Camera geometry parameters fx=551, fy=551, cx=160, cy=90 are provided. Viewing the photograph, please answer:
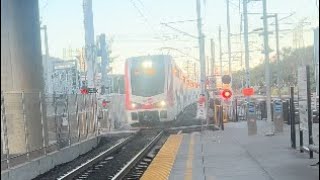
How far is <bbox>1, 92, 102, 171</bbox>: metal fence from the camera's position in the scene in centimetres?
1276

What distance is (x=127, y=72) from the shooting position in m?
28.6

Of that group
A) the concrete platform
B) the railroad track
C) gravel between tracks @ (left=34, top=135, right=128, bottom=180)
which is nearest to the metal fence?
the concrete platform

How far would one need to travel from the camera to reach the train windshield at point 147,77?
92.8 feet

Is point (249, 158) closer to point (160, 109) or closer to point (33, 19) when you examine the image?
point (33, 19)

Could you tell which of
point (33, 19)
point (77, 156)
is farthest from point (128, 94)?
point (33, 19)

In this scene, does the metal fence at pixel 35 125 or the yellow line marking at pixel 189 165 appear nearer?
the yellow line marking at pixel 189 165

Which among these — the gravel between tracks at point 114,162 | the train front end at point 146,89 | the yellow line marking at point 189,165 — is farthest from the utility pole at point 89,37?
the yellow line marking at point 189,165

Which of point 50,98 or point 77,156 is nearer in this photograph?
point 50,98

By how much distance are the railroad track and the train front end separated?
5816 millimetres

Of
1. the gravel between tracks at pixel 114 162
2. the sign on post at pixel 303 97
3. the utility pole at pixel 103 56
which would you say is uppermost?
the utility pole at pixel 103 56

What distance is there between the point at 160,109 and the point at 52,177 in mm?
15434

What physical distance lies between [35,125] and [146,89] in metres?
14.2

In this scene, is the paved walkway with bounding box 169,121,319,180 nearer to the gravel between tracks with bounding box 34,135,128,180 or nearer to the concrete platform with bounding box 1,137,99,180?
the gravel between tracks with bounding box 34,135,128,180

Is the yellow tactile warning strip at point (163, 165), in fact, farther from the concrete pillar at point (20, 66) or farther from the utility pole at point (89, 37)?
the utility pole at point (89, 37)
